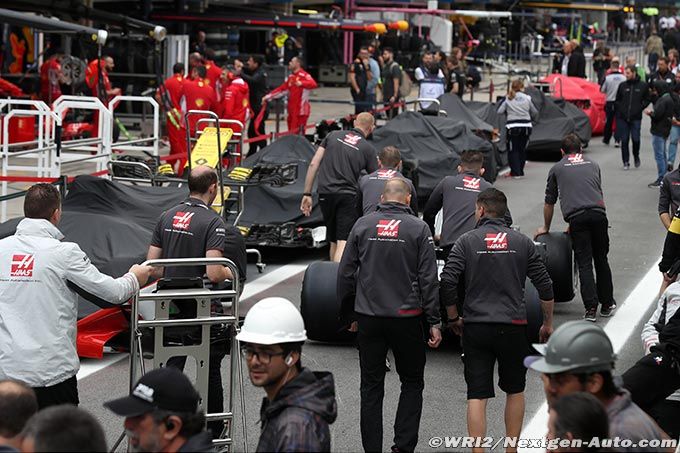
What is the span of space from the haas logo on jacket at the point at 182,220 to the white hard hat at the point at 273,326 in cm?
300

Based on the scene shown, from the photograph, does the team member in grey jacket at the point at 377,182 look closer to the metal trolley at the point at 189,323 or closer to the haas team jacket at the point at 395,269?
the haas team jacket at the point at 395,269

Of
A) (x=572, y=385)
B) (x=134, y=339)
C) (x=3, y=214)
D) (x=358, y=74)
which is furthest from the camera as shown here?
(x=358, y=74)

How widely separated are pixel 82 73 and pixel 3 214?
7.70m

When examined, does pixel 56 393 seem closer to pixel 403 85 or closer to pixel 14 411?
pixel 14 411

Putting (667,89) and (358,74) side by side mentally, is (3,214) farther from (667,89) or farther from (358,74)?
(358,74)

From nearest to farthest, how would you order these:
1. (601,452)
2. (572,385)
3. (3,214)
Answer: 1. (601,452)
2. (572,385)
3. (3,214)

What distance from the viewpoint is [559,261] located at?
12367 millimetres

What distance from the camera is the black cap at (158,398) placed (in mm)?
5023

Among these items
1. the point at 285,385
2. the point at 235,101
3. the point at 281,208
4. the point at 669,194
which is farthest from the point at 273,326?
the point at 235,101

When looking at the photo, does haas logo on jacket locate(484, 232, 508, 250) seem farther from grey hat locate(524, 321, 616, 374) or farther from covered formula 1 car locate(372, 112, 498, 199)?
covered formula 1 car locate(372, 112, 498, 199)

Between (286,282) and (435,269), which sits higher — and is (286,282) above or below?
below

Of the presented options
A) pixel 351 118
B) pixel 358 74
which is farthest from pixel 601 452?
pixel 358 74

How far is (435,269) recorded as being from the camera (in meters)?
8.31

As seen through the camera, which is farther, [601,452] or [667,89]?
[667,89]
